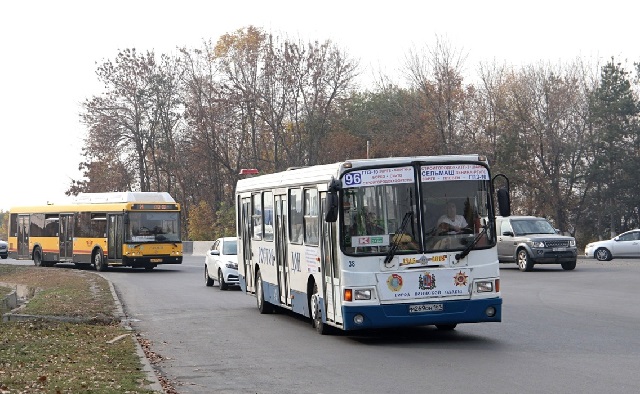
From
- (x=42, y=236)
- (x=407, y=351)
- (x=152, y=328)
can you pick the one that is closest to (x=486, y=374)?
(x=407, y=351)

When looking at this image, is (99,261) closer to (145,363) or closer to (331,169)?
(331,169)

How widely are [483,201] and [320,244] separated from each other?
2622mm

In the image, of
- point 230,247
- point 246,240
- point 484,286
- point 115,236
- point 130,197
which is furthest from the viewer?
point 115,236

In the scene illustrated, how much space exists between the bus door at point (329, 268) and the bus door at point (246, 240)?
5976 millimetres

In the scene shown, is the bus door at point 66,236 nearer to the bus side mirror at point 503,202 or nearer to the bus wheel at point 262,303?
the bus wheel at point 262,303

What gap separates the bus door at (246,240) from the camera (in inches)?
888

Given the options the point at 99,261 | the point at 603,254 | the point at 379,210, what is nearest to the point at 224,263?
the point at 99,261

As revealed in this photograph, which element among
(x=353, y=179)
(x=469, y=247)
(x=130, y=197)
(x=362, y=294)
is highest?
(x=130, y=197)

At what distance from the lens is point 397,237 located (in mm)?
15352

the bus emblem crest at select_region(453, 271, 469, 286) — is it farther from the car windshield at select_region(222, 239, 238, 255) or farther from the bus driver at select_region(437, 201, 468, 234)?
the car windshield at select_region(222, 239, 238, 255)

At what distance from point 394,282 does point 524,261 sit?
21543mm

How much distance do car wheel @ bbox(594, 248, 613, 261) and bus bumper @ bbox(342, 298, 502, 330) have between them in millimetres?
29876

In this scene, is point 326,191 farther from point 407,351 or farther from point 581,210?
point 581,210

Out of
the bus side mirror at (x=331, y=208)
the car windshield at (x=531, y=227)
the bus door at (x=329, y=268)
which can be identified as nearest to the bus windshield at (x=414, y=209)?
the bus side mirror at (x=331, y=208)
